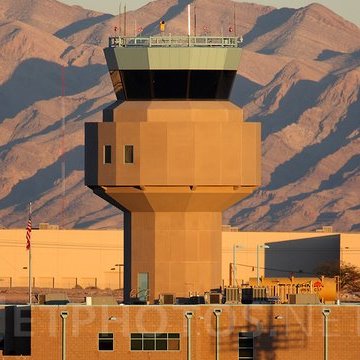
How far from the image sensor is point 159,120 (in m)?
54.5

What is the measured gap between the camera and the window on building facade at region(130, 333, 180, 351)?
50.5 meters

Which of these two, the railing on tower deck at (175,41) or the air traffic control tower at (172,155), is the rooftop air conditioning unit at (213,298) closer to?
the air traffic control tower at (172,155)

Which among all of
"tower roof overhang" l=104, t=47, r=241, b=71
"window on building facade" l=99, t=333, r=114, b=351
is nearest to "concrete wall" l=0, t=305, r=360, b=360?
"window on building facade" l=99, t=333, r=114, b=351

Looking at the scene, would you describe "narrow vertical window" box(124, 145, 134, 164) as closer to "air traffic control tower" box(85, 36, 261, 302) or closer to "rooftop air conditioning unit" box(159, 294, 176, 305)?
"air traffic control tower" box(85, 36, 261, 302)

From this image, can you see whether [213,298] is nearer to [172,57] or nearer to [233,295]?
[233,295]

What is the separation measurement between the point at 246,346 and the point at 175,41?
8.62 meters

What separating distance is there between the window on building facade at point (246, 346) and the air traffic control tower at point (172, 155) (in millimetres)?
4537

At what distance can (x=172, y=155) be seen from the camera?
177 feet

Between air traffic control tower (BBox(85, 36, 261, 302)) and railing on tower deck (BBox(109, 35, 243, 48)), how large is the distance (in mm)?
27

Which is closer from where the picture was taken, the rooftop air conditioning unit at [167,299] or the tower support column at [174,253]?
the rooftop air conditioning unit at [167,299]

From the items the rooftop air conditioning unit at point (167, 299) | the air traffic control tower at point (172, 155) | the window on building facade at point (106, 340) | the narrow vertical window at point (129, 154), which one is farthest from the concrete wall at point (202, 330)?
the narrow vertical window at point (129, 154)

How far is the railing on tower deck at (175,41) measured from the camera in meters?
54.0

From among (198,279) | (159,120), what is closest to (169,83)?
(159,120)

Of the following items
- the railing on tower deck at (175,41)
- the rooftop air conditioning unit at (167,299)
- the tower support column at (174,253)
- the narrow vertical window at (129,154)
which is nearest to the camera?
the rooftop air conditioning unit at (167,299)
